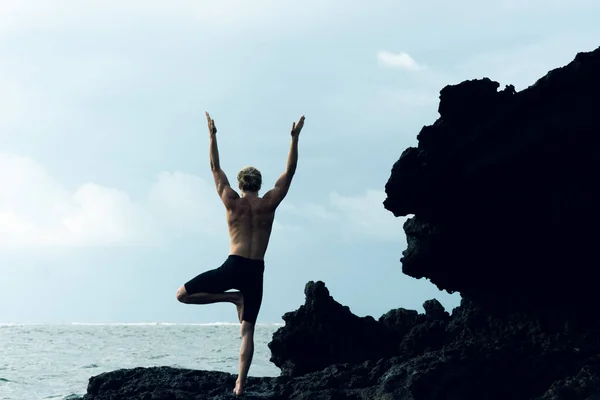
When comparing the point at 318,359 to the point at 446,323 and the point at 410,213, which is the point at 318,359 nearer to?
the point at 446,323

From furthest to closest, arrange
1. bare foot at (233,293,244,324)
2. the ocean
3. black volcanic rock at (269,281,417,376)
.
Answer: the ocean, black volcanic rock at (269,281,417,376), bare foot at (233,293,244,324)

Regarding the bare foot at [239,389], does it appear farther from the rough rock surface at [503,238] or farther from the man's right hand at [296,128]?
the man's right hand at [296,128]

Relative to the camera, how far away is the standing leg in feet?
31.2

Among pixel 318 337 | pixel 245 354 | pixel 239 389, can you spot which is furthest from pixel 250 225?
pixel 318 337

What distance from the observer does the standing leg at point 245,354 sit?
375 inches

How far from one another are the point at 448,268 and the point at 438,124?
2.15 m

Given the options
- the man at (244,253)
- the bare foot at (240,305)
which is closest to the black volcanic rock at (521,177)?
the man at (244,253)

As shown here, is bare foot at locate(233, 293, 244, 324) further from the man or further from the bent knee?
the bent knee

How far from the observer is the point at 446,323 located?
12641mm

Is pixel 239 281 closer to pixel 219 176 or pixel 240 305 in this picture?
pixel 240 305

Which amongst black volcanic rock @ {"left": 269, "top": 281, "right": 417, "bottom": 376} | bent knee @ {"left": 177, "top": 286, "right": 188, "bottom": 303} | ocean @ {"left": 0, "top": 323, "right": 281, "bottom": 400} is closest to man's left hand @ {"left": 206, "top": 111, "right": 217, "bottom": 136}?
bent knee @ {"left": 177, "top": 286, "right": 188, "bottom": 303}

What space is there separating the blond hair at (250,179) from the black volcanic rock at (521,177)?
5.71 feet

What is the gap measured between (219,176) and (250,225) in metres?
0.75

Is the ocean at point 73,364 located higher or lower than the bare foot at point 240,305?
higher
